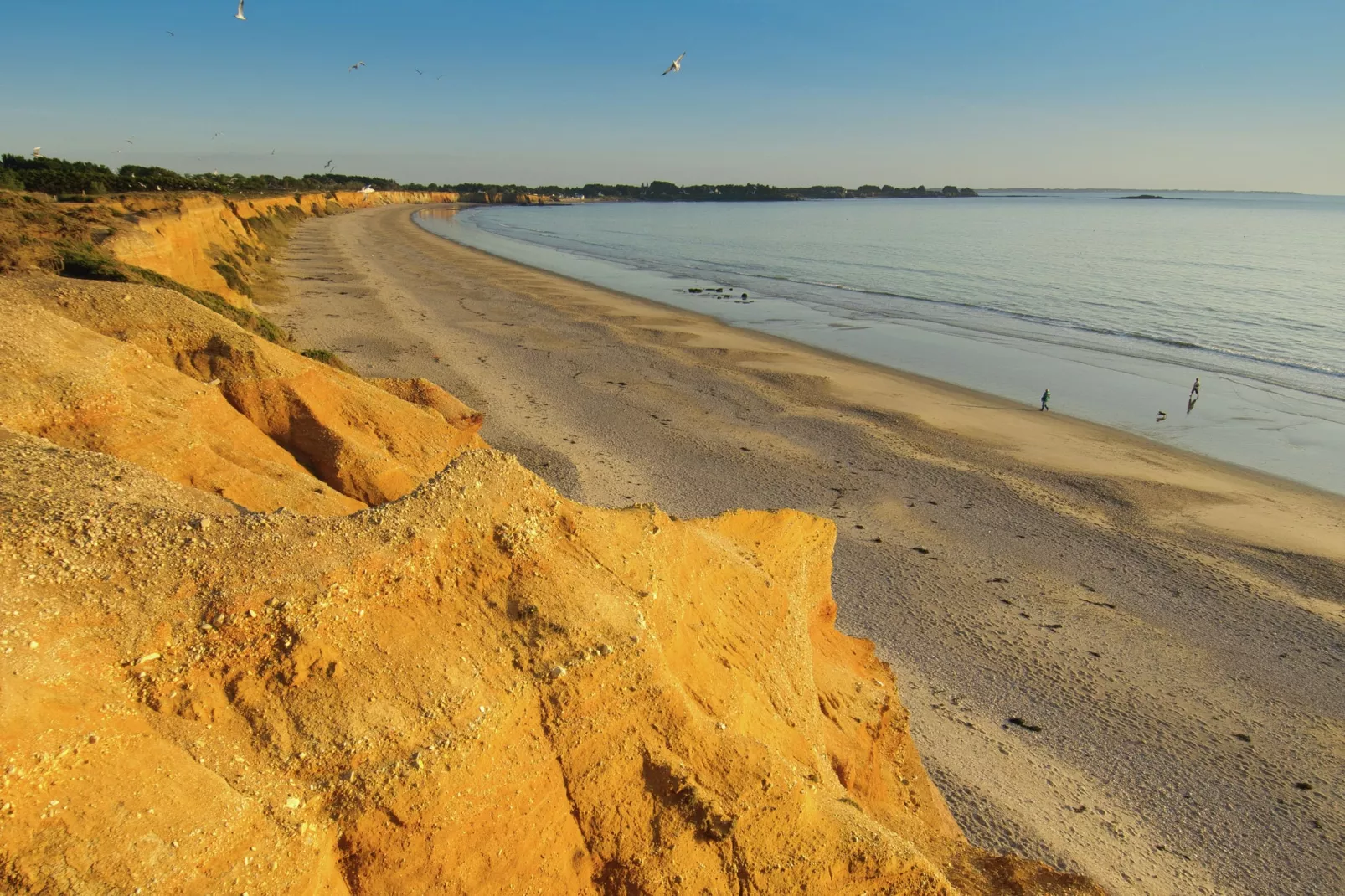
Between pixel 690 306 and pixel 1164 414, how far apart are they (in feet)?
86.8

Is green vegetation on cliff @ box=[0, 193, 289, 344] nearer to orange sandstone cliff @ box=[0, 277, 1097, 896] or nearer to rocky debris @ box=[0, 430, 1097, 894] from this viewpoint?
orange sandstone cliff @ box=[0, 277, 1097, 896]

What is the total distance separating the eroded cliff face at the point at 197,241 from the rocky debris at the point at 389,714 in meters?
18.4

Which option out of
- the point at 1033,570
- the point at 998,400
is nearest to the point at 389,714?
the point at 1033,570

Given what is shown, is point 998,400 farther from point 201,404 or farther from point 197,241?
point 197,241

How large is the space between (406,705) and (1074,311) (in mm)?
48212

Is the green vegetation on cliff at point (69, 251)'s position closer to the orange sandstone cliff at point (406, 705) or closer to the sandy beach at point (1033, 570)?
the sandy beach at point (1033, 570)

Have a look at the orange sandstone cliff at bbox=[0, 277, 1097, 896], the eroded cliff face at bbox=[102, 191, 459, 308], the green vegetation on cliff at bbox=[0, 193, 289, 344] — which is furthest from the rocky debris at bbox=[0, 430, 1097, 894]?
the eroded cliff face at bbox=[102, 191, 459, 308]

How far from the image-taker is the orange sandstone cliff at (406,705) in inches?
154

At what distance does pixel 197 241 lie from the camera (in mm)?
31375

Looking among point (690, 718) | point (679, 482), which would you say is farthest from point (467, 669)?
point (679, 482)

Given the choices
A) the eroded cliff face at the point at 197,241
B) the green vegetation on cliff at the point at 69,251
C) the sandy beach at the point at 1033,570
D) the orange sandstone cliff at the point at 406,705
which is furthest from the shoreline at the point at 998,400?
the green vegetation on cliff at the point at 69,251

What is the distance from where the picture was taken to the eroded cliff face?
2222 cm

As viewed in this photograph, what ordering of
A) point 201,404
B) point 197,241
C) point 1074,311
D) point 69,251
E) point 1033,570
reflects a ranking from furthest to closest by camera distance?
point 1074,311 < point 197,241 < point 69,251 < point 1033,570 < point 201,404

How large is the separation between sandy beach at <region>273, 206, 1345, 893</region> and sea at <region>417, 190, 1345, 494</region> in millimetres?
4348
